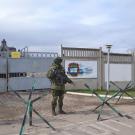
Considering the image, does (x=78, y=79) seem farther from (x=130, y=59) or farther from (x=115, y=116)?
(x=115, y=116)

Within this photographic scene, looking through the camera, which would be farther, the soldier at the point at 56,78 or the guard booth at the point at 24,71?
the guard booth at the point at 24,71

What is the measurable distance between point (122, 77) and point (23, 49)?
24.7 ft

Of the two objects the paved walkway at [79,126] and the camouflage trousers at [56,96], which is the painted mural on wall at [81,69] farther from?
the paved walkway at [79,126]

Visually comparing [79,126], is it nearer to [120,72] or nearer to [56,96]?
[56,96]

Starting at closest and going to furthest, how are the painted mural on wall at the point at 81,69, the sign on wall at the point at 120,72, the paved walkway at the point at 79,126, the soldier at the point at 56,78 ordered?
the paved walkway at the point at 79,126, the soldier at the point at 56,78, the painted mural on wall at the point at 81,69, the sign on wall at the point at 120,72

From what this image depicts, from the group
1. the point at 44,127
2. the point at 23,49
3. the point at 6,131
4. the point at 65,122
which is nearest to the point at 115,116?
the point at 65,122

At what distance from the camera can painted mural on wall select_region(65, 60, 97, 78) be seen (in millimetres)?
25984

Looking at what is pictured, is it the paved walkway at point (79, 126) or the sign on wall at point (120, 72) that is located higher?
the sign on wall at point (120, 72)

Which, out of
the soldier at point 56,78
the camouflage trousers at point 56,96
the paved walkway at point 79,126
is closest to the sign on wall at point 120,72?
the camouflage trousers at point 56,96

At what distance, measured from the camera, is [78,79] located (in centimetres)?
2650

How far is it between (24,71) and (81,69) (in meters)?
4.16

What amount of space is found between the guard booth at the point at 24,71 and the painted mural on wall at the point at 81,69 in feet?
4.64

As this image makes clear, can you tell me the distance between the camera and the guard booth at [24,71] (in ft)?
76.5

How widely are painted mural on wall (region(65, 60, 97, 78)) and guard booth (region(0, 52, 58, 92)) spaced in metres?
1.42
